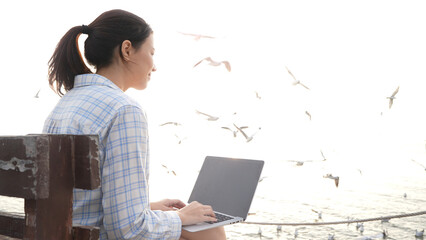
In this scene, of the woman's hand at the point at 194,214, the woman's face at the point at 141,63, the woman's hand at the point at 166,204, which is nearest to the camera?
the woman's hand at the point at 194,214

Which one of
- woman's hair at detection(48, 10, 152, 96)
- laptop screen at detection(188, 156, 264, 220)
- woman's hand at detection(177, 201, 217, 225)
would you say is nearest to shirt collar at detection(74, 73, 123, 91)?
woman's hair at detection(48, 10, 152, 96)

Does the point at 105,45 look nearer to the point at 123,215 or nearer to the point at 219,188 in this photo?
the point at 123,215

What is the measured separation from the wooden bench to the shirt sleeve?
28 centimetres

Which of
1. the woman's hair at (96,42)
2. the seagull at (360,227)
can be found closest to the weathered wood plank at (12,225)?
the woman's hair at (96,42)

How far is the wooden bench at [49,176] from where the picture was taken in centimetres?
123

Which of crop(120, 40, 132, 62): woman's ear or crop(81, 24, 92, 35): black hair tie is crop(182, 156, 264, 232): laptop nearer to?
crop(120, 40, 132, 62): woman's ear

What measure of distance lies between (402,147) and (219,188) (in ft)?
129

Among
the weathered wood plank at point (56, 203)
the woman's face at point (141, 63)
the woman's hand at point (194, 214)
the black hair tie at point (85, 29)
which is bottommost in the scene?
the woman's hand at point (194, 214)

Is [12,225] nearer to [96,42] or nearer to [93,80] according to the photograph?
[93,80]

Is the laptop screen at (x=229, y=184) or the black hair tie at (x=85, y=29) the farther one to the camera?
the laptop screen at (x=229, y=184)

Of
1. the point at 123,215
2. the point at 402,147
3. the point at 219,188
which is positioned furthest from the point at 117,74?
the point at 402,147

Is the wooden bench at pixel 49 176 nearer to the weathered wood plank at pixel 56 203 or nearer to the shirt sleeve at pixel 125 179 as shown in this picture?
the weathered wood plank at pixel 56 203

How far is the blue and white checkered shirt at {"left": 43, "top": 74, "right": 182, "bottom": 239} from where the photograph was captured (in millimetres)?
1675

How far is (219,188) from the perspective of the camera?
2.52 metres
